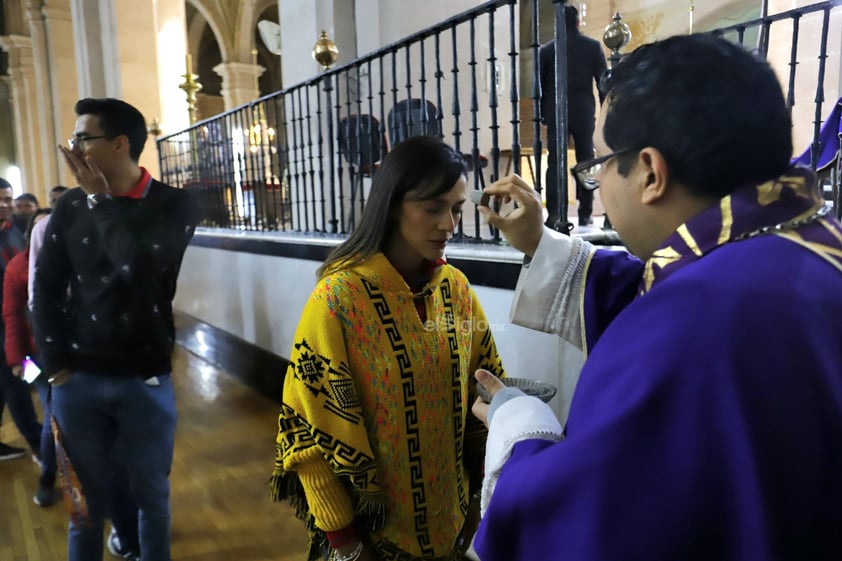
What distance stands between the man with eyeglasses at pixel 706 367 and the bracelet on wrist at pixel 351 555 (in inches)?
29.2

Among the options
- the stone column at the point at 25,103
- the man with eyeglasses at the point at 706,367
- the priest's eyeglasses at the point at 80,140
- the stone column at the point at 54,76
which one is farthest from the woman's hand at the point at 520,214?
the stone column at the point at 25,103

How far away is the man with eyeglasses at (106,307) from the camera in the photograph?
1793mm

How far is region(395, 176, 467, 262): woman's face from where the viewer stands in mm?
1412

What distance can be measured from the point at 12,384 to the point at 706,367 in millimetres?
3942

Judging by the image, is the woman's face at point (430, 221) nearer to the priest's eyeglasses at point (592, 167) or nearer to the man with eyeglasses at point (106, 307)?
the priest's eyeglasses at point (592, 167)

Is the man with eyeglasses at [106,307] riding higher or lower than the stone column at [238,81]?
lower

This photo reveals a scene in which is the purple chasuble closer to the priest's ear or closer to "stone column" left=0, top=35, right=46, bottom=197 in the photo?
the priest's ear

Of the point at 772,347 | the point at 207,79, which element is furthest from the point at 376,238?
the point at 207,79

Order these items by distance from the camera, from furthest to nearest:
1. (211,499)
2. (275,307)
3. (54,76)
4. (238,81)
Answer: (238,81)
(54,76)
(275,307)
(211,499)

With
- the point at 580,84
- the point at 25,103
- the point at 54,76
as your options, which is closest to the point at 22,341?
the point at 580,84

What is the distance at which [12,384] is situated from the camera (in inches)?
132

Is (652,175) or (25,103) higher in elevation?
Result: (25,103)

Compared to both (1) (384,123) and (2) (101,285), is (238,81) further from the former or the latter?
(2) (101,285)

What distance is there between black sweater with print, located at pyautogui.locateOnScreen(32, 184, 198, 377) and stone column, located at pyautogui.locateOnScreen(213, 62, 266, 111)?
15.1 m
